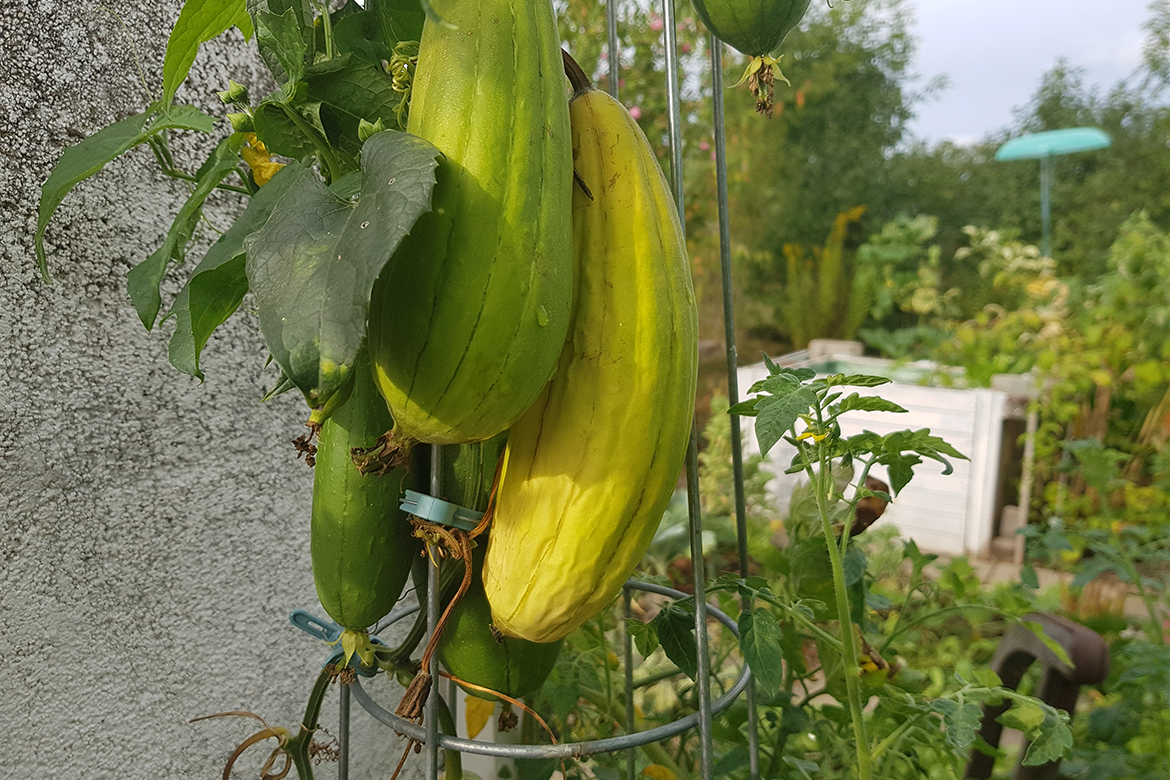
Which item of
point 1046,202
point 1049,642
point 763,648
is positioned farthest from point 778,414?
point 1046,202

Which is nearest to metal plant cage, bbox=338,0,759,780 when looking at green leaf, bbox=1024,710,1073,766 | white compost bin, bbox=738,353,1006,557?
green leaf, bbox=1024,710,1073,766

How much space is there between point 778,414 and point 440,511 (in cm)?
22

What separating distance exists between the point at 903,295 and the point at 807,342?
23.5 inches

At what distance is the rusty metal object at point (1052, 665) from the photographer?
32.2 inches

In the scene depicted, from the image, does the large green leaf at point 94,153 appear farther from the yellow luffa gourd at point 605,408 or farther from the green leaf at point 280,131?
the yellow luffa gourd at point 605,408

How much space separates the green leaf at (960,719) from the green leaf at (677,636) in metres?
0.19

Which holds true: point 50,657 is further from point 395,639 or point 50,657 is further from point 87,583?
point 395,639

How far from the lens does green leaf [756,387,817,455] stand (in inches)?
17.8

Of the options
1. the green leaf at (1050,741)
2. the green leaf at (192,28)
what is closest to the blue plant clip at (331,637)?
the green leaf at (192,28)

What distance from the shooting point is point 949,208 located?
15.9 feet

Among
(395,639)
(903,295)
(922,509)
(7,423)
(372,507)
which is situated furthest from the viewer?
(903,295)

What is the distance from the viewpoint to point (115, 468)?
723mm

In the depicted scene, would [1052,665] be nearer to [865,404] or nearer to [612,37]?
[865,404]

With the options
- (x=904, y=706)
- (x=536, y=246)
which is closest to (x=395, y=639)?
(x=904, y=706)
